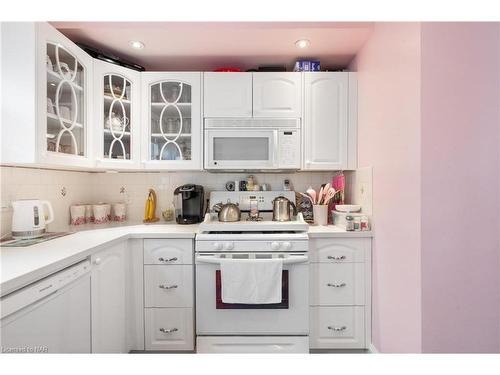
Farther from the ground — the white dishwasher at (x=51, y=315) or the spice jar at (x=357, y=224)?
the spice jar at (x=357, y=224)

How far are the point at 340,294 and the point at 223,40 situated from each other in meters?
1.89

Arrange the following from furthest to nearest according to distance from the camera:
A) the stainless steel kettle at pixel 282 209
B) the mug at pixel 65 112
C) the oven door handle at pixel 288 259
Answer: the stainless steel kettle at pixel 282 209, the oven door handle at pixel 288 259, the mug at pixel 65 112

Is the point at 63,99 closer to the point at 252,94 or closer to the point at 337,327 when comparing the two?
the point at 252,94

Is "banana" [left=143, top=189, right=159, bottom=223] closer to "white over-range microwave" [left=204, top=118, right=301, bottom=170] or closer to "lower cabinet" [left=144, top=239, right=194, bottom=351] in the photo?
"lower cabinet" [left=144, top=239, right=194, bottom=351]

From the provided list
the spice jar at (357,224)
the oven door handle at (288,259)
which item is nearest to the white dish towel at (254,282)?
the oven door handle at (288,259)

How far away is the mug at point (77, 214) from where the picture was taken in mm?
2061

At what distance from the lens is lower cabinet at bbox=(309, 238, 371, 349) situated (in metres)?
1.75

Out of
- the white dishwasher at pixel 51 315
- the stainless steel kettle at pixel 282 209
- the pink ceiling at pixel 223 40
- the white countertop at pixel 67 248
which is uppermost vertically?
the pink ceiling at pixel 223 40

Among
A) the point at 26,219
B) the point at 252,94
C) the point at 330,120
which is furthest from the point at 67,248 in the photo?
the point at 330,120

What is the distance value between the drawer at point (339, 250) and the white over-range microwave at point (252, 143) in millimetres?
612

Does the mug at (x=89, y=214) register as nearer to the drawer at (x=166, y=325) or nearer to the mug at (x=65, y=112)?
the mug at (x=65, y=112)

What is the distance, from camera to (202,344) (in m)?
1.70

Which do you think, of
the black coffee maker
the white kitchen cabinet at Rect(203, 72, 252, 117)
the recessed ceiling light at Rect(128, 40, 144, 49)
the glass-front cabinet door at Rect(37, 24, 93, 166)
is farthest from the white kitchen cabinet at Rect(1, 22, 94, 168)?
the white kitchen cabinet at Rect(203, 72, 252, 117)

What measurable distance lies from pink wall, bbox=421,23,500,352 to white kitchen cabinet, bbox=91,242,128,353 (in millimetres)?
1636
